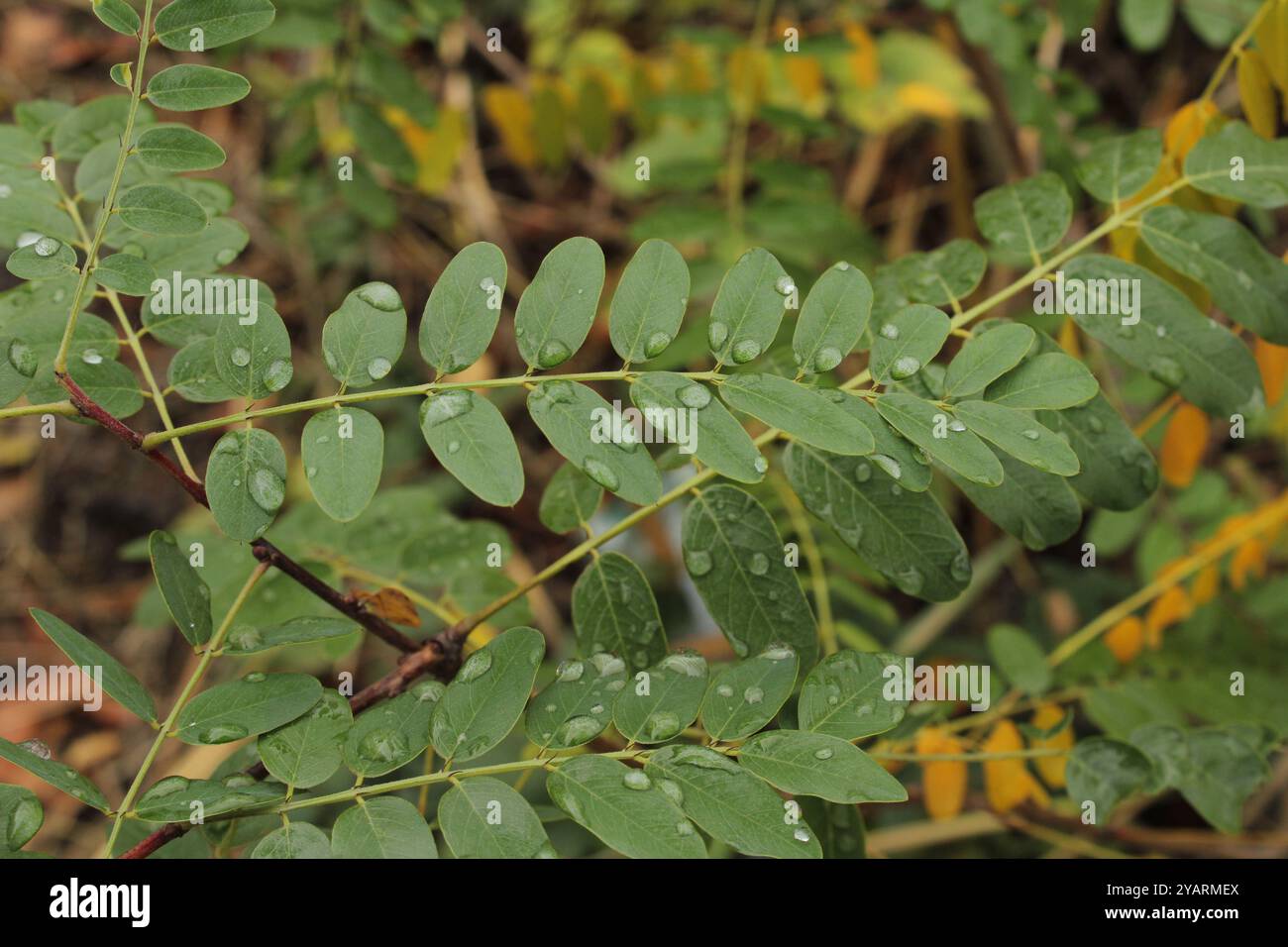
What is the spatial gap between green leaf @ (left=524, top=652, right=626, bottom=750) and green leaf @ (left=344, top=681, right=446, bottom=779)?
3.8 inches

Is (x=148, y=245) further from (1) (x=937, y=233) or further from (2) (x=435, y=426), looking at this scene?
(1) (x=937, y=233)

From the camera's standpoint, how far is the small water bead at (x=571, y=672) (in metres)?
1.03

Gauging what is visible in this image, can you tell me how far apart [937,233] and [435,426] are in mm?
2501

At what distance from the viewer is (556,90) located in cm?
232

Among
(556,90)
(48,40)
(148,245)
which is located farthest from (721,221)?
(48,40)

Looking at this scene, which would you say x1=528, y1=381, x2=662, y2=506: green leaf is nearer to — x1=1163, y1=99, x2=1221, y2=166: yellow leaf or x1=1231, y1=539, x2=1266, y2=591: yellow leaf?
x1=1163, y1=99, x2=1221, y2=166: yellow leaf

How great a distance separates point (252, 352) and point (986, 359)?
26.6 inches

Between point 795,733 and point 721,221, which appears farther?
point 721,221

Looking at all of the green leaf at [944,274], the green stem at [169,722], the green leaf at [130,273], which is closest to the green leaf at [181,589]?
the green stem at [169,722]

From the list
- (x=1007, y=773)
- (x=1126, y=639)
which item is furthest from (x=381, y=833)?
(x=1126, y=639)

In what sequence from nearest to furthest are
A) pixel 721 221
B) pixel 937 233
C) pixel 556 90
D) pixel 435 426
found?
pixel 435 426 < pixel 721 221 < pixel 556 90 < pixel 937 233

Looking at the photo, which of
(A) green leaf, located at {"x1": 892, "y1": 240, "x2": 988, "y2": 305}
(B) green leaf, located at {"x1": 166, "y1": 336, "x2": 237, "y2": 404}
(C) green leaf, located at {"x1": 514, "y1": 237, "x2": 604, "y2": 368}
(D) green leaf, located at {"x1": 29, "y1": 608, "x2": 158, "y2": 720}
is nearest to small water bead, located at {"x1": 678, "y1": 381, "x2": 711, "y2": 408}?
(C) green leaf, located at {"x1": 514, "y1": 237, "x2": 604, "y2": 368}

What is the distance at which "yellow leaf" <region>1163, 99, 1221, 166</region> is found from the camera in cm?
126

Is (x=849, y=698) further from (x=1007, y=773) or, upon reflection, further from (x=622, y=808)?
(x=1007, y=773)
